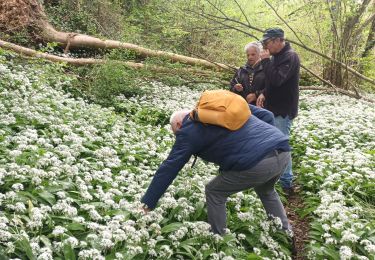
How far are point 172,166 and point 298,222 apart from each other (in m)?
3.00

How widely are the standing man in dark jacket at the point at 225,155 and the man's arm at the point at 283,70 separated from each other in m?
→ 2.20

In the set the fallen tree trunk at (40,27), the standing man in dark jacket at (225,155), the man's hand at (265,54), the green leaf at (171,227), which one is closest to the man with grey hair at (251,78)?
the man's hand at (265,54)

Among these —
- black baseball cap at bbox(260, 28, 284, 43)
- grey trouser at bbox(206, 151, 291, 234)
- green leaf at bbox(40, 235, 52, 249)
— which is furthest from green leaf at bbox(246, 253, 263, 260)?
black baseball cap at bbox(260, 28, 284, 43)

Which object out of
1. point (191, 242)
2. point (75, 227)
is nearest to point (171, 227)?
point (191, 242)

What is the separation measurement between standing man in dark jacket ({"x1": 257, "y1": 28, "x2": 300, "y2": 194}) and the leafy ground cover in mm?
1176

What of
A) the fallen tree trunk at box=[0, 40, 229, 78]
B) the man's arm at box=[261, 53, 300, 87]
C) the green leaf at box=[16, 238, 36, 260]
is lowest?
the fallen tree trunk at box=[0, 40, 229, 78]

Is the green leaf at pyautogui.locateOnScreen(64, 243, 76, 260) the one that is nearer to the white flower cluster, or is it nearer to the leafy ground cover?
the leafy ground cover

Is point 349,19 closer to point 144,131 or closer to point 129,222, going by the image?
point 144,131

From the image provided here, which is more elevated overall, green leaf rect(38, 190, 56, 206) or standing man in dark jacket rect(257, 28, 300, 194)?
standing man in dark jacket rect(257, 28, 300, 194)

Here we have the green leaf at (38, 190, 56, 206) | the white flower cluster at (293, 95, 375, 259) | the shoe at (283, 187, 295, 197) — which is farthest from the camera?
the shoe at (283, 187, 295, 197)

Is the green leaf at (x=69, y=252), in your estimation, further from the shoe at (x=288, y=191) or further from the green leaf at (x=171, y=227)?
the shoe at (x=288, y=191)

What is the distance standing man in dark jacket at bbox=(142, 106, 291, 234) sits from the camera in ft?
13.6

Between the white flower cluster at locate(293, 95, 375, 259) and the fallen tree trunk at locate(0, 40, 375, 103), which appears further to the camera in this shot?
the fallen tree trunk at locate(0, 40, 375, 103)

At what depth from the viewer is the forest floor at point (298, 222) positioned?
17.7 feet
